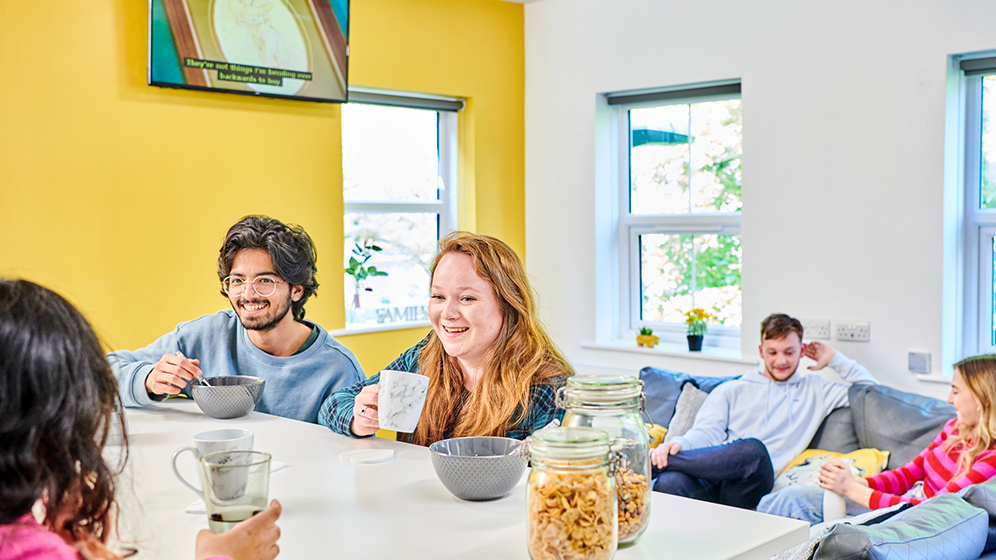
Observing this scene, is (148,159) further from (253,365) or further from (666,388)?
(666,388)

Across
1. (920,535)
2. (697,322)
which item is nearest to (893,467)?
(697,322)

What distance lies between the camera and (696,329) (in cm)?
420

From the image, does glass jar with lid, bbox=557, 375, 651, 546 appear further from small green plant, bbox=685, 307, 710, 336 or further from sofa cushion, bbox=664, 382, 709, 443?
small green plant, bbox=685, 307, 710, 336

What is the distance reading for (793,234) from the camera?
12.6 ft

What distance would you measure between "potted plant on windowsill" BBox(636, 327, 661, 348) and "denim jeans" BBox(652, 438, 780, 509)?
128cm

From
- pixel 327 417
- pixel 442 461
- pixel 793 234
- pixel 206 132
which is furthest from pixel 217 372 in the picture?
pixel 793 234

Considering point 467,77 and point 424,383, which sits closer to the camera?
point 424,383

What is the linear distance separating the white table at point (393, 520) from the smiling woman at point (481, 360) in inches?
7.4

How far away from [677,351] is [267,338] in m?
2.53

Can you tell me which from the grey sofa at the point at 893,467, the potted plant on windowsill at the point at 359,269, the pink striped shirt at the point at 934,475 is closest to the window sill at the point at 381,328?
the potted plant on windowsill at the point at 359,269

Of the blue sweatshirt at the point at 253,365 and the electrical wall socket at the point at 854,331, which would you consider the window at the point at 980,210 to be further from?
the blue sweatshirt at the point at 253,365

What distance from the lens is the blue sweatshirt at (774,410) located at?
3.34 m

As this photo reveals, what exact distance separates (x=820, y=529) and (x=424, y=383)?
80 cm

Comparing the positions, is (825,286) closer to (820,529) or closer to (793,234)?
(793,234)
